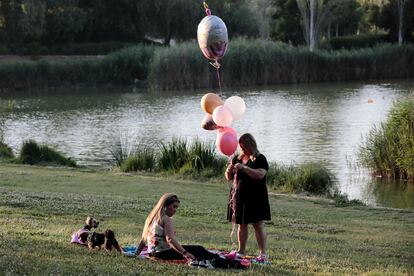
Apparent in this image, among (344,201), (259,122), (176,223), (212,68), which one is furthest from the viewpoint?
(212,68)

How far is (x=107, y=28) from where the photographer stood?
215ft

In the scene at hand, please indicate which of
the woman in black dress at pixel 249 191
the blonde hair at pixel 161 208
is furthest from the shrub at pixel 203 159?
the blonde hair at pixel 161 208

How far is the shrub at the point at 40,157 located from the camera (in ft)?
70.4

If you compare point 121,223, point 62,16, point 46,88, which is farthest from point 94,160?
point 62,16

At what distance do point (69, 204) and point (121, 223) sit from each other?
5.76ft

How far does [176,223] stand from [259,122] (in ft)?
68.6

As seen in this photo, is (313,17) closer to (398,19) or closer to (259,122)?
(398,19)

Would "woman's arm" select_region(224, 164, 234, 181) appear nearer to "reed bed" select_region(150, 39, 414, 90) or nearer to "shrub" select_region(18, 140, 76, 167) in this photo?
"shrub" select_region(18, 140, 76, 167)

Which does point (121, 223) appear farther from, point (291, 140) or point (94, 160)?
point (291, 140)

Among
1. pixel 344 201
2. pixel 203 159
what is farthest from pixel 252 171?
pixel 203 159

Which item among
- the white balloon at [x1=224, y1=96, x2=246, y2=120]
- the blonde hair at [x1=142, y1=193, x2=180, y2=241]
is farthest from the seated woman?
the white balloon at [x1=224, y1=96, x2=246, y2=120]

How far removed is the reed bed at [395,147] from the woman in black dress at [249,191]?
11211 mm

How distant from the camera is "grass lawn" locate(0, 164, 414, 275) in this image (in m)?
7.77

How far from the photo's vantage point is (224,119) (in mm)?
9305
